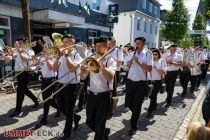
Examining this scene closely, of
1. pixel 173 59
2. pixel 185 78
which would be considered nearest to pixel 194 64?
pixel 185 78

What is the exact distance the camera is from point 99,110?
14.2ft

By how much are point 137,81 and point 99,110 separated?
65.8 inches

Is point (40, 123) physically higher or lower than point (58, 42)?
lower

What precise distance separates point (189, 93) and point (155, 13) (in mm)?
29731

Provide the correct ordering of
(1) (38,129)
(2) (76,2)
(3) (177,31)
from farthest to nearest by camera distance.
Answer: (3) (177,31) < (2) (76,2) < (1) (38,129)

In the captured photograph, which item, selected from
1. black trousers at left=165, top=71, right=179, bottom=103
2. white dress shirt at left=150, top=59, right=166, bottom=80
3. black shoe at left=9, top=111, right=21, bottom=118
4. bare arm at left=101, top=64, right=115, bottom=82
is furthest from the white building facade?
bare arm at left=101, top=64, right=115, bottom=82

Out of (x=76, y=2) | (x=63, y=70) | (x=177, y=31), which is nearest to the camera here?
(x=63, y=70)

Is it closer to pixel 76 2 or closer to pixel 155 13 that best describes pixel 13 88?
pixel 76 2

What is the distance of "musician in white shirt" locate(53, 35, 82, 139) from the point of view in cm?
506

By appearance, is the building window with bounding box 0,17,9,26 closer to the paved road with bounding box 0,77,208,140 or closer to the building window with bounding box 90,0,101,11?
the paved road with bounding box 0,77,208,140

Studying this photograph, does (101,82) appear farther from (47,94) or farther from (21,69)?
(21,69)

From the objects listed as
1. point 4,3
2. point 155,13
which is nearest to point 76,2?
point 4,3

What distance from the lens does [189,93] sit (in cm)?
1108

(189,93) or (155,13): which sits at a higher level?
(155,13)
